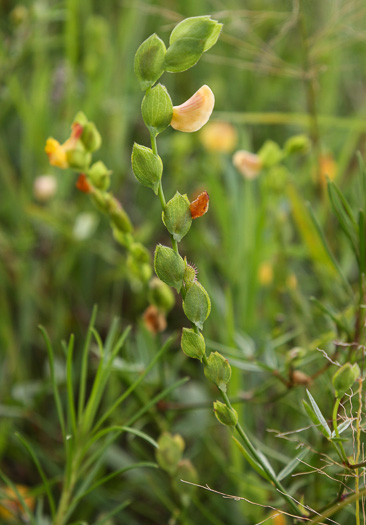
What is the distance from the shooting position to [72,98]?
74cm

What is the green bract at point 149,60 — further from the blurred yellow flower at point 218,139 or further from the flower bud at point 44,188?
the blurred yellow flower at point 218,139

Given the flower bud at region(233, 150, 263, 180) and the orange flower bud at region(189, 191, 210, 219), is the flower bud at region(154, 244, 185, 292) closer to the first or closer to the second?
the orange flower bud at region(189, 191, 210, 219)

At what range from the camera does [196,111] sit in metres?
0.28

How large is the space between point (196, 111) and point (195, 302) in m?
0.09

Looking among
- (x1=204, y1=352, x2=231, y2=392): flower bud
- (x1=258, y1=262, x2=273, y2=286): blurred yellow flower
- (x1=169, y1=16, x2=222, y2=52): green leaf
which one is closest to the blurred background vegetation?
(x1=258, y1=262, x2=273, y2=286): blurred yellow flower

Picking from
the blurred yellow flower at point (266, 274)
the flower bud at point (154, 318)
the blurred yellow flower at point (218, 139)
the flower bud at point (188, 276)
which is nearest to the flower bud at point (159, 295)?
the flower bud at point (154, 318)

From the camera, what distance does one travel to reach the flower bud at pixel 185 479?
1.30ft

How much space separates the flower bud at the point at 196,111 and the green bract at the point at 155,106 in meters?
0.02

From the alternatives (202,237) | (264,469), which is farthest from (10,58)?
(264,469)

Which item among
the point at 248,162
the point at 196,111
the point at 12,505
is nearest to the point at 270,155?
the point at 248,162

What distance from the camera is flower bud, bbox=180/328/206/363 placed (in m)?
0.27

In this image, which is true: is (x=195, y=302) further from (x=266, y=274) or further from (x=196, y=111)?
(x=266, y=274)

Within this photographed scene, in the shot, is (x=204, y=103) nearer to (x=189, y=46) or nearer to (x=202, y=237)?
(x=189, y=46)

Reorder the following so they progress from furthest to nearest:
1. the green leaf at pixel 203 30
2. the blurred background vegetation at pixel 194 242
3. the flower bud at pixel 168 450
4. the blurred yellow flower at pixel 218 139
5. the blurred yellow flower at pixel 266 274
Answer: the blurred yellow flower at pixel 218 139 < the blurred yellow flower at pixel 266 274 < the blurred background vegetation at pixel 194 242 < the flower bud at pixel 168 450 < the green leaf at pixel 203 30
